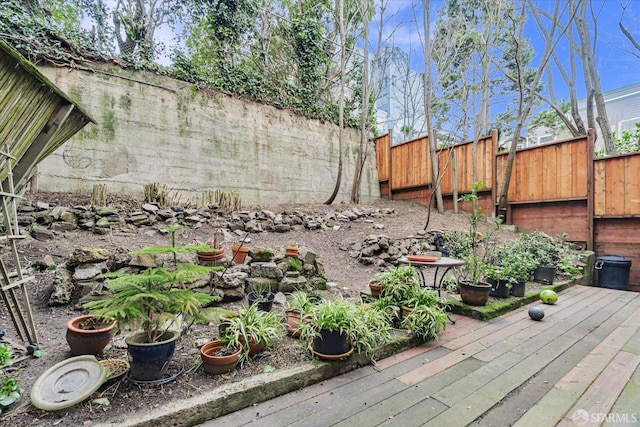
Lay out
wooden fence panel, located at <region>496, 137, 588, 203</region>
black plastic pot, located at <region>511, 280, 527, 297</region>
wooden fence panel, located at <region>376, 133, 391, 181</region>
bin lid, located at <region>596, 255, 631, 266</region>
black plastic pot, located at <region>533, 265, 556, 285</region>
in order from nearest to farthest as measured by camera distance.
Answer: black plastic pot, located at <region>511, 280, 527, 297</region>, black plastic pot, located at <region>533, 265, 556, 285</region>, bin lid, located at <region>596, 255, 631, 266</region>, wooden fence panel, located at <region>496, 137, 588, 203</region>, wooden fence panel, located at <region>376, 133, 391, 181</region>

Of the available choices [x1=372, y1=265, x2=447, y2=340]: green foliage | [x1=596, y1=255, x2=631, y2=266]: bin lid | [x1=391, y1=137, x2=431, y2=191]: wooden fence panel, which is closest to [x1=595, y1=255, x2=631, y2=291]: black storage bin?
[x1=596, y1=255, x2=631, y2=266]: bin lid

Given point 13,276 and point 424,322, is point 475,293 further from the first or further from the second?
point 13,276

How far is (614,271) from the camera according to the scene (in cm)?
454

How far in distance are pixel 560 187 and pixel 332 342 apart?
19.9 feet

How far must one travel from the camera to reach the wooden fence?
4.79 m

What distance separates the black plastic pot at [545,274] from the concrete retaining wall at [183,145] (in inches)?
183

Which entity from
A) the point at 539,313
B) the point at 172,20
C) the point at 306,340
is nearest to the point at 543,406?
the point at 306,340

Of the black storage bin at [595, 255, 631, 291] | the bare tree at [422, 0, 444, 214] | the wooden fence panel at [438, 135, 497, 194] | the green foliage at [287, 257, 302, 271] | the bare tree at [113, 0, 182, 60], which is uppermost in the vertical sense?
the bare tree at [113, 0, 182, 60]

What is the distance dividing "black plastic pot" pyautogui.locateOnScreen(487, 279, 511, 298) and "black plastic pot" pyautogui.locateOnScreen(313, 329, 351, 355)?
7.40 ft

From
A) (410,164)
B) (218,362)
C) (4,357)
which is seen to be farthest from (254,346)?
(410,164)

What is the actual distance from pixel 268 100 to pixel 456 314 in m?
5.92

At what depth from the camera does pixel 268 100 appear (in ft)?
21.9

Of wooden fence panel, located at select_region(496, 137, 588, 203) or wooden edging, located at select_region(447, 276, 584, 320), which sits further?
wooden fence panel, located at select_region(496, 137, 588, 203)

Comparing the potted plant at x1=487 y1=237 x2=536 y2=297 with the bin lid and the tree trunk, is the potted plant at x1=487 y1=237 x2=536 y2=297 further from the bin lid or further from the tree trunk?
the tree trunk
